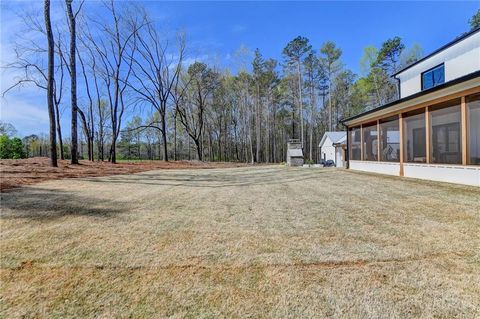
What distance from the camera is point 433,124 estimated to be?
7770 mm

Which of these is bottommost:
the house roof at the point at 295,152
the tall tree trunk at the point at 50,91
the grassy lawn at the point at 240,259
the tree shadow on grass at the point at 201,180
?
the grassy lawn at the point at 240,259

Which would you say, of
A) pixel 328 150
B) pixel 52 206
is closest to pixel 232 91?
pixel 328 150

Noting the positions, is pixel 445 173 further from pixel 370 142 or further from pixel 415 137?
pixel 370 142

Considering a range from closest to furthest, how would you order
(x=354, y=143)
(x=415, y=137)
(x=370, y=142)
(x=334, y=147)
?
1. (x=415, y=137)
2. (x=370, y=142)
3. (x=354, y=143)
4. (x=334, y=147)

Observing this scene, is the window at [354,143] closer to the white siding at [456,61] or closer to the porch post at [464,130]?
the white siding at [456,61]

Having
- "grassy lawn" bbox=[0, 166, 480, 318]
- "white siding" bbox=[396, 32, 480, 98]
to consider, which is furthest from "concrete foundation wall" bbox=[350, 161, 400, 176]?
"grassy lawn" bbox=[0, 166, 480, 318]

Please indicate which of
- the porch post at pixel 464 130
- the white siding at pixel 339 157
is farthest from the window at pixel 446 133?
the white siding at pixel 339 157

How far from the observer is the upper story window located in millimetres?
10164

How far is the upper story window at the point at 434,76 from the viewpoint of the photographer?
10.2 metres

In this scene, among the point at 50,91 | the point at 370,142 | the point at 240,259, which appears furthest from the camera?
the point at 370,142

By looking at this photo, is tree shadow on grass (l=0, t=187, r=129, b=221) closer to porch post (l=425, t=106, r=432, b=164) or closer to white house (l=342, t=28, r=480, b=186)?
white house (l=342, t=28, r=480, b=186)

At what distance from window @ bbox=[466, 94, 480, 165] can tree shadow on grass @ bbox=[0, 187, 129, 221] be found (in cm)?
730

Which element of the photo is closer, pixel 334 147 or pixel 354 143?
pixel 354 143

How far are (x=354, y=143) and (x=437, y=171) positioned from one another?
238 inches
